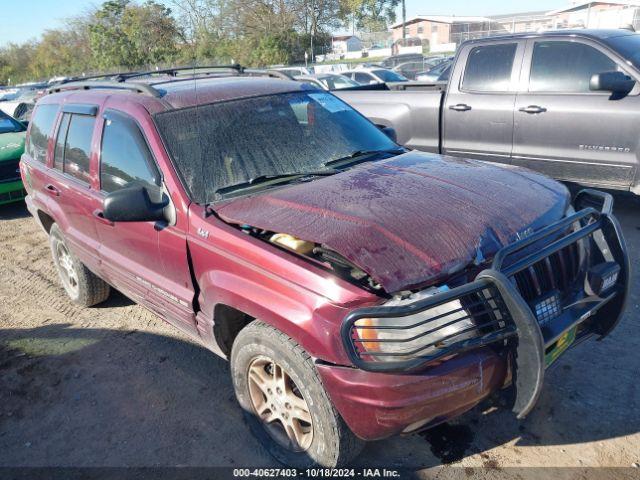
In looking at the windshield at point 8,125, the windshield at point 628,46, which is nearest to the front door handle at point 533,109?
the windshield at point 628,46

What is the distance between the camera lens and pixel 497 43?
19.7 feet

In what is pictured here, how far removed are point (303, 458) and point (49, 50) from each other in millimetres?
50145

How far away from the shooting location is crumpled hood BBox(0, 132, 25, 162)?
7.96m

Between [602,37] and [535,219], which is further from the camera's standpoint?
[602,37]

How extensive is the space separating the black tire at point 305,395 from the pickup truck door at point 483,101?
14.1 ft

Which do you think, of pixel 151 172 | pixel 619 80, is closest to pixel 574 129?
pixel 619 80

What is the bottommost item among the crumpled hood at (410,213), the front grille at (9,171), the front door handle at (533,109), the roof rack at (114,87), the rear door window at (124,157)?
the front grille at (9,171)

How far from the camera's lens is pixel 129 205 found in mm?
2840

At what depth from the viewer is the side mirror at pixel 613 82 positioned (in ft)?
16.4

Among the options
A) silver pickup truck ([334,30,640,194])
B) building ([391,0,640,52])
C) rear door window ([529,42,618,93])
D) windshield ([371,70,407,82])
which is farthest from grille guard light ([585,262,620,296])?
windshield ([371,70,407,82])

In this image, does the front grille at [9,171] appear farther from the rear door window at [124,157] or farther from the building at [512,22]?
the building at [512,22]

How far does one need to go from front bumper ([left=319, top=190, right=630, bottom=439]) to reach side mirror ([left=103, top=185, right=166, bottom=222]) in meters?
1.36

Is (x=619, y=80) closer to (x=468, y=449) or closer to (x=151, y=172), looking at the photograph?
(x=468, y=449)

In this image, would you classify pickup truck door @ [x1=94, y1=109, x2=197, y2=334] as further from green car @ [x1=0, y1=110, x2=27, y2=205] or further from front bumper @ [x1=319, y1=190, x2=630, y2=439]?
green car @ [x1=0, y1=110, x2=27, y2=205]
